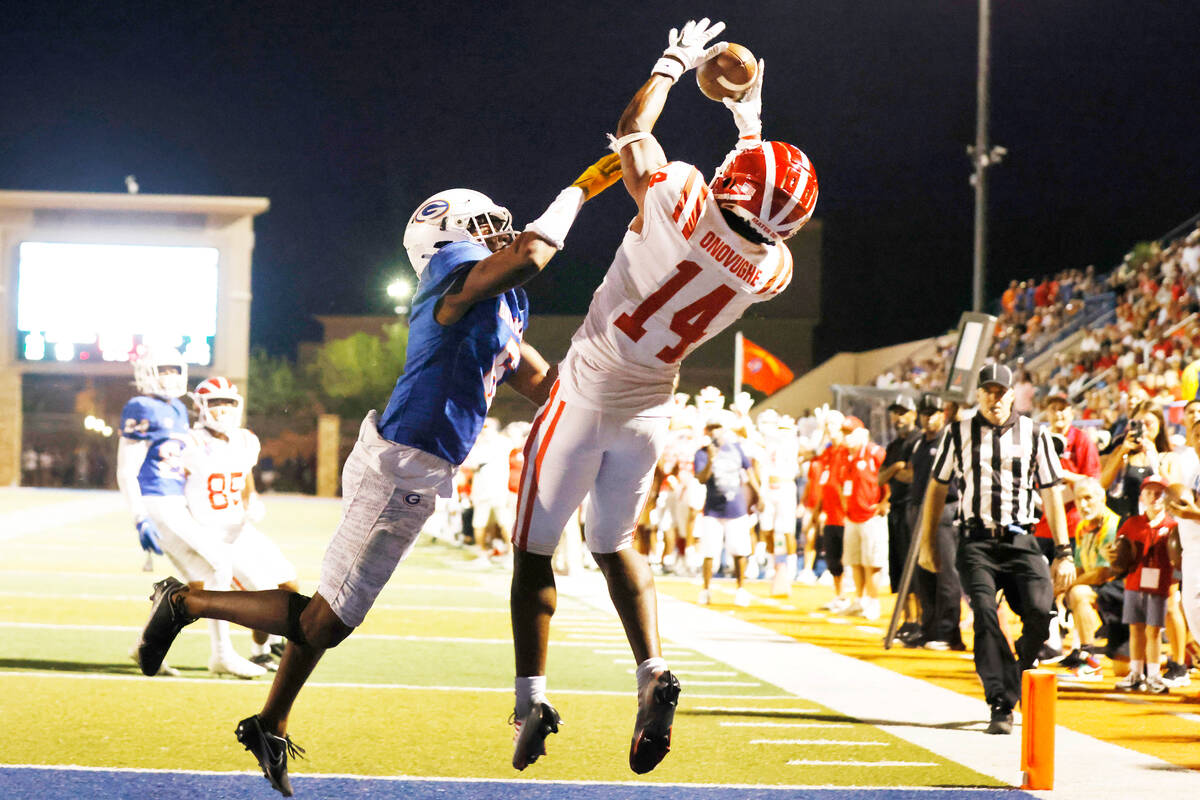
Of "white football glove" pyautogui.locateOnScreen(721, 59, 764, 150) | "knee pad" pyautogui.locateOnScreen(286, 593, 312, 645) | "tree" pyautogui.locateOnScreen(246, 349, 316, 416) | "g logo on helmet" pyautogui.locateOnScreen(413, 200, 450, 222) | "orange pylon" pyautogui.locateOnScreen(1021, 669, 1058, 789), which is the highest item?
"tree" pyautogui.locateOnScreen(246, 349, 316, 416)

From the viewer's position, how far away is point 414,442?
4344mm

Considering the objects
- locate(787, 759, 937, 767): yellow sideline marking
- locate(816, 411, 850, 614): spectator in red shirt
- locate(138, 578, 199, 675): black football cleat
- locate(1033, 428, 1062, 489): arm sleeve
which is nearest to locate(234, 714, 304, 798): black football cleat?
locate(138, 578, 199, 675): black football cleat

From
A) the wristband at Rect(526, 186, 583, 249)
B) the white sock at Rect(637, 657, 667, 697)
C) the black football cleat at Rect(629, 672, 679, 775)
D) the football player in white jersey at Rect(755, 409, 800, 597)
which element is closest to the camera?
the wristband at Rect(526, 186, 583, 249)

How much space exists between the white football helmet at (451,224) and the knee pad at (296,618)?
3.58 ft

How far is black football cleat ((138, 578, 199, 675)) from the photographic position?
15.0 feet

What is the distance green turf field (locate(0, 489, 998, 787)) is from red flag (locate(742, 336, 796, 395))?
1014cm

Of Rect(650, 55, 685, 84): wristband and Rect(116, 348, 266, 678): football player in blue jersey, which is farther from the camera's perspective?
Rect(116, 348, 266, 678): football player in blue jersey

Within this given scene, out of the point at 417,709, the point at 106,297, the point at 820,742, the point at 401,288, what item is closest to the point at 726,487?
the point at 417,709

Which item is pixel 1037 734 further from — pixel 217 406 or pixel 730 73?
pixel 217 406

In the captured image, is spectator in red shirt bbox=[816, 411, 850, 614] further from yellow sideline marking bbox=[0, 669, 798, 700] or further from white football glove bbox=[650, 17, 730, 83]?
white football glove bbox=[650, 17, 730, 83]

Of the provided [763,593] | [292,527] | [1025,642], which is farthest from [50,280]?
[1025,642]

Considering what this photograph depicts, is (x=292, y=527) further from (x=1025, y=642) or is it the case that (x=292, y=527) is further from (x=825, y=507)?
(x=1025, y=642)

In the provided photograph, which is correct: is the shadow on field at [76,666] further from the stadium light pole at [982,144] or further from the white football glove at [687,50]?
the stadium light pole at [982,144]

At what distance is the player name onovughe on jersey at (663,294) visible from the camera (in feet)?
13.0
